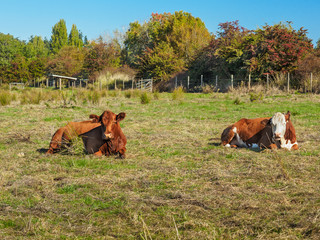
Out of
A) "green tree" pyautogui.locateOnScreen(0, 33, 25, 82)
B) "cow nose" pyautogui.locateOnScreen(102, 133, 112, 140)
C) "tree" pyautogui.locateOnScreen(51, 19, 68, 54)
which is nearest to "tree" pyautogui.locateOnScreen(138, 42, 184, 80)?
"green tree" pyautogui.locateOnScreen(0, 33, 25, 82)

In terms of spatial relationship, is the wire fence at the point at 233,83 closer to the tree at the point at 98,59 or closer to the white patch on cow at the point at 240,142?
the tree at the point at 98,59

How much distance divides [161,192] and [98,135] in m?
2.79

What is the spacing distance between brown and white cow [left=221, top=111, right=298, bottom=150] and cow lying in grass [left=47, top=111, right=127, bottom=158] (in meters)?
2.47

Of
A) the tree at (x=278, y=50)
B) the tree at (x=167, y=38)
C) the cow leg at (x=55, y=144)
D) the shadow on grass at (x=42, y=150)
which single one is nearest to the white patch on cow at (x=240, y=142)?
the cow leg at (x=55, y=144)

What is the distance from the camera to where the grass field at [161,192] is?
11.5 feet

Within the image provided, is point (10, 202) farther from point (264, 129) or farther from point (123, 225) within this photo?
point (264, 129)

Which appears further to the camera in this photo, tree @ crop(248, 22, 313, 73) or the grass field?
tree @ crop(248, 22, 313, 73)

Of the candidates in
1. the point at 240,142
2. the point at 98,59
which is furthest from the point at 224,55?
the point at 240,142

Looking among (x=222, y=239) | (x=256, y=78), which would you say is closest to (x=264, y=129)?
(x=222, y=239)

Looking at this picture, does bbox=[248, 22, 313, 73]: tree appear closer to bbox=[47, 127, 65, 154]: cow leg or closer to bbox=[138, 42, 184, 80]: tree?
bbox=[138, 42, 184, 80]: tree

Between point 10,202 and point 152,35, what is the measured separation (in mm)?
53025

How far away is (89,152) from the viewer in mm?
7066

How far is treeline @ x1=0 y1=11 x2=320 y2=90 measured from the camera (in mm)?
29172

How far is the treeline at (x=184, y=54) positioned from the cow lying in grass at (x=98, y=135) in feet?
71.8
